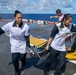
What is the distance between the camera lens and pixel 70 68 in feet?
23.0

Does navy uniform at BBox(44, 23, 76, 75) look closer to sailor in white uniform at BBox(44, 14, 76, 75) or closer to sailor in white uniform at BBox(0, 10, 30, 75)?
sailor in white uniform at BBox(44, 14, 76, 75)

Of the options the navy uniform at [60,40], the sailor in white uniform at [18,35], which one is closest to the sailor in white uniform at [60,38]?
the navy uniform at [60,40]

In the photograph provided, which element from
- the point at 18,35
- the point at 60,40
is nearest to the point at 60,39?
the point at 60,40

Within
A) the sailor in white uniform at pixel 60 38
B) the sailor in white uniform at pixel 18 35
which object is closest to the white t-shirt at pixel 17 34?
the sailor in white uniform at pixel 18 35

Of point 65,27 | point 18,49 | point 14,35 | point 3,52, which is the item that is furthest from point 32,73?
point 3,52

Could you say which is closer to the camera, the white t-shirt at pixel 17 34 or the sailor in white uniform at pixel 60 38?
the sailor in white uniform at pixel 60 38

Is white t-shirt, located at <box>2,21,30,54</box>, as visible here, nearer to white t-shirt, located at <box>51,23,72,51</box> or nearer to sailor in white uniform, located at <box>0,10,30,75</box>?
sailor in white uniform, located at <box>0,10,30,75</box>

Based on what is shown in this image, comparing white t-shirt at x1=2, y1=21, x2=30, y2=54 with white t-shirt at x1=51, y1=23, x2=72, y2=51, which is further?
white t-shirt at x1=2, y1=21, x2=30, y2=54

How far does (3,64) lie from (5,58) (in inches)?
32.6

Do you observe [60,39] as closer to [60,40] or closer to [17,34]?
[60,40]

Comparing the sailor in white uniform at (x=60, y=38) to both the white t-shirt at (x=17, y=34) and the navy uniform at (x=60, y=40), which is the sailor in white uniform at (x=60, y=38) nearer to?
the navy uniform at (x=60, y=40)

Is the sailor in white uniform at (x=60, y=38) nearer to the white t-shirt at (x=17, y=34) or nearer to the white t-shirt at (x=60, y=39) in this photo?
the white t-shirt at (x=60, y=39)

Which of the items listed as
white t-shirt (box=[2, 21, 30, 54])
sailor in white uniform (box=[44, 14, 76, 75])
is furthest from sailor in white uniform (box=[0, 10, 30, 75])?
sailor in white uniform (box=[44, 14, 76, 75])

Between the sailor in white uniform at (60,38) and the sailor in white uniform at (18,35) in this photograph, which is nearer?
the sailor in white uniform at (60,38)
